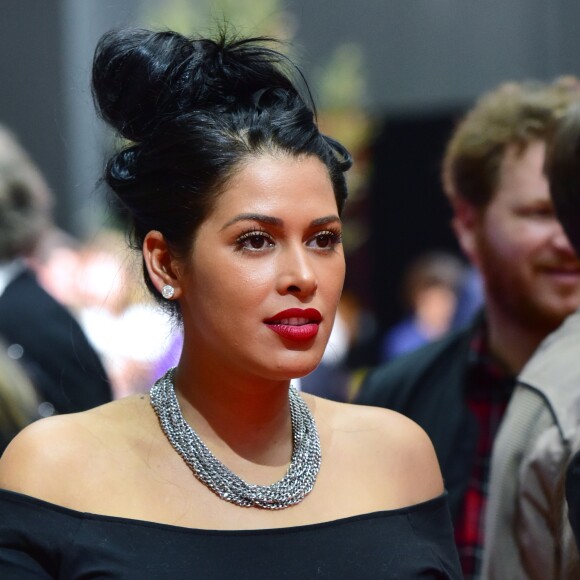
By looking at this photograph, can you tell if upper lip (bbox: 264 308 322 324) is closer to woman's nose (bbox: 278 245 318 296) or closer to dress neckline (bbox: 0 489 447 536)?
woman's nose (bbox: 278 245 318 296)

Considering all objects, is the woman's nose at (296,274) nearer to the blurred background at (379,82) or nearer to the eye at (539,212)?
the eye at (539,212)

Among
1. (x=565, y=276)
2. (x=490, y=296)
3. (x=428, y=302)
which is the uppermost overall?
(x=565, y=276)

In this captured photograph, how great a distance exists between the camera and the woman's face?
1.84 meters

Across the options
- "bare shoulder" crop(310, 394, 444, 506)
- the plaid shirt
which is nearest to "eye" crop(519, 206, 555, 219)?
the plaid shirt

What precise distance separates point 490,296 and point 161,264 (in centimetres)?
132

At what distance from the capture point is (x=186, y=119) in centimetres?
192

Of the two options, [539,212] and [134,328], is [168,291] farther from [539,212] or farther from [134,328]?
[539,212]

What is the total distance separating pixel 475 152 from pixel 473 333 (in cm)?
50

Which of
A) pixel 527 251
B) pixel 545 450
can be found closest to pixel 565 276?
pixel 527 251

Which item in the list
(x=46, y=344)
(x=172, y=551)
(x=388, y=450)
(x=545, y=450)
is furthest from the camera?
(x=46, y=344)

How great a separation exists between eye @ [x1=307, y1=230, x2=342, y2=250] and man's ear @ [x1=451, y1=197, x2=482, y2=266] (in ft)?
3.91

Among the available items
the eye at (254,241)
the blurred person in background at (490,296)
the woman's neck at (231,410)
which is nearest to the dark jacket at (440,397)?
the blurred person in background at (490,296)

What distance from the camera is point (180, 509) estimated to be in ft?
6.06

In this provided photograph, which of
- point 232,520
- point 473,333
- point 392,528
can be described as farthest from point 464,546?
point 232,520
